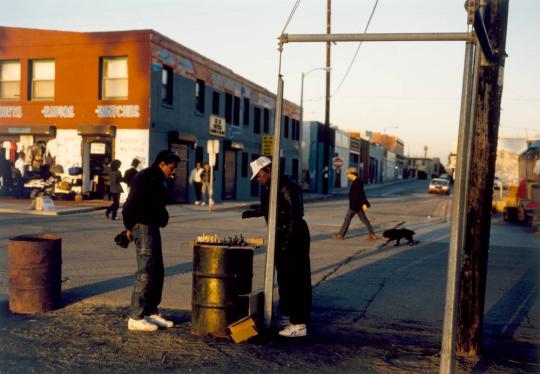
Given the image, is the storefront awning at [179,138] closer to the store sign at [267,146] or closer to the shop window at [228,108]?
the shop window at [228,108]

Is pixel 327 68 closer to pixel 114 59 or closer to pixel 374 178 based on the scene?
pixel 114 59

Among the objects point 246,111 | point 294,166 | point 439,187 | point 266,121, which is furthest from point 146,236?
point 439,187

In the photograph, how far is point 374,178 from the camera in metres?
83.5

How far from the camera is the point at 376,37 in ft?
16.3

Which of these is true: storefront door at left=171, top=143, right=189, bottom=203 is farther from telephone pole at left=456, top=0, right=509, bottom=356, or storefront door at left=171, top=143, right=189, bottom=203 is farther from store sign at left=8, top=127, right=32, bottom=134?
telephone pole at left=456, top=0, right=509, bottom=356

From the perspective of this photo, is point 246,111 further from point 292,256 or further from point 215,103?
point 292,256

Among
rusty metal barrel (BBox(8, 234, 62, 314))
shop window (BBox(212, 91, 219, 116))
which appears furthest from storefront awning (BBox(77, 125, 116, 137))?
rusty metal barrel (BBox(8, 234, 62, 314))

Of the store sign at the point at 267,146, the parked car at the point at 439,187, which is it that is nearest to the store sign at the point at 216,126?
the store sign at the point at 267,146

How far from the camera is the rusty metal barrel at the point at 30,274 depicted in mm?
6391

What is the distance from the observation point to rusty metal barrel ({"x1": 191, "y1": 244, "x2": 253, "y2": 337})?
222 inches

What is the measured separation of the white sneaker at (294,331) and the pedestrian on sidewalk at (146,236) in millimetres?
1214

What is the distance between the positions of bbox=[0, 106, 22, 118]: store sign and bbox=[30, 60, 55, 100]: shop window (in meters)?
0.84

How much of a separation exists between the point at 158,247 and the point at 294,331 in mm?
1631

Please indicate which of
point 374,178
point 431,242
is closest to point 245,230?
point 431,242
